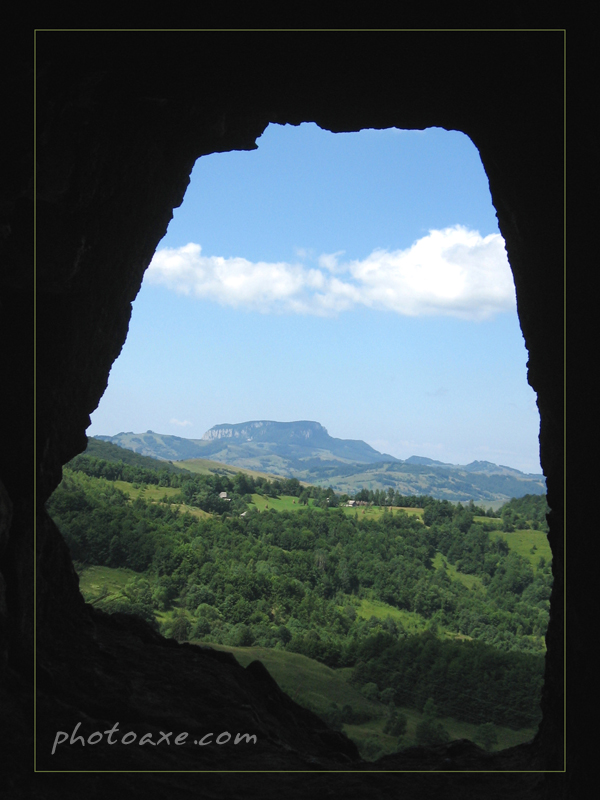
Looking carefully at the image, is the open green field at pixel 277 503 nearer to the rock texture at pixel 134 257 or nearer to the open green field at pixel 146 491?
the open green field at pixel 146 491

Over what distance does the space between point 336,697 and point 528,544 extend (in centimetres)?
9692

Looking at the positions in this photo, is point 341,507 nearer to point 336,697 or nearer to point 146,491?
point 146,491

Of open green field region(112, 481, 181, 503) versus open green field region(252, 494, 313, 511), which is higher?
open green field region(112, 481, 181, 503)

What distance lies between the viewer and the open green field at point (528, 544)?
144 m

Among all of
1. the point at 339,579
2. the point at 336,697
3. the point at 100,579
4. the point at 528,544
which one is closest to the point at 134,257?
the point at 336,697

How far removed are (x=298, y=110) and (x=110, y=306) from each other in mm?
6048

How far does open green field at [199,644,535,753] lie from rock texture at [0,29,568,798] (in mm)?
45951

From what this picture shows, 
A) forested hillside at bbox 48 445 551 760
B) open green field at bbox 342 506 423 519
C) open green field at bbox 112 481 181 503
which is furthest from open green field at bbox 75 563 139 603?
open green field at bbox 342 506 423 519

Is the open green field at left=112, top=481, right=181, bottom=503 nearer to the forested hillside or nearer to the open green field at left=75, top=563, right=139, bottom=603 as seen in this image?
the forested hillside

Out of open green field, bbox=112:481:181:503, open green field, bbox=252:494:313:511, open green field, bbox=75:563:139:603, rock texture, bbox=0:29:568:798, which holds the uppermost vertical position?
rock texture, bbox=0:29:568:798

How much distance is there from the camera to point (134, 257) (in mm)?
14586

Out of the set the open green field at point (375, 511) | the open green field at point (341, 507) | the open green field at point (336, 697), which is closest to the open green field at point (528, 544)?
the open green field at point (375, 511)

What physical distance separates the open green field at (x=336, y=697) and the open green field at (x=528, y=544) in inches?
3017

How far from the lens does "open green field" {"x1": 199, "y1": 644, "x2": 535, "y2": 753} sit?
58.1 m
